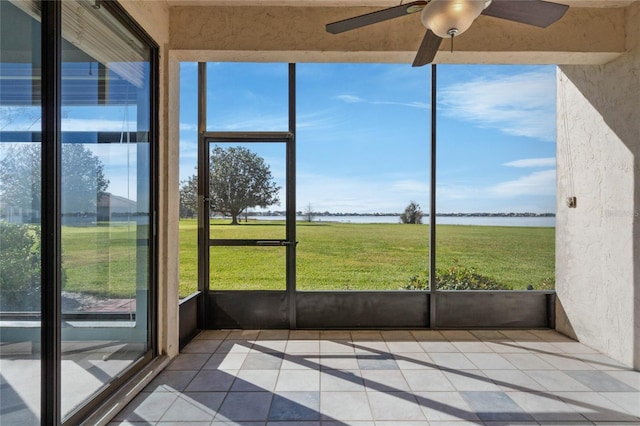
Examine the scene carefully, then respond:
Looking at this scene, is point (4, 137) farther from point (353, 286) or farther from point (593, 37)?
point (593, 37)

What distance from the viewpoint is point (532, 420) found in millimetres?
2098

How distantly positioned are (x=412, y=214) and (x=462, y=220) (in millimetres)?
583

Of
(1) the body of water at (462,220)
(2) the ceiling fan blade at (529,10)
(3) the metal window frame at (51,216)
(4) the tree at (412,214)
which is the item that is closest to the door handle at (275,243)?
(1) the body of water at (462,220)

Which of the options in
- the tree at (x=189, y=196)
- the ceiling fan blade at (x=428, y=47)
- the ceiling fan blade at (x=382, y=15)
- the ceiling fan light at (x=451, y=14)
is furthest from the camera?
the tree at (x=189, y=196)

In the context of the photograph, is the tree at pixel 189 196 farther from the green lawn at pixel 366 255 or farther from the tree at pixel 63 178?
the tree at pixel 63 178

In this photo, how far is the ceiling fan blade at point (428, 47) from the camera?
204cm

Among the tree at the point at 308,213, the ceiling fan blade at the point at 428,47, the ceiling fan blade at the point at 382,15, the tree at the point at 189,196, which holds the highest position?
the ceiling fan blade at the point at 382,15

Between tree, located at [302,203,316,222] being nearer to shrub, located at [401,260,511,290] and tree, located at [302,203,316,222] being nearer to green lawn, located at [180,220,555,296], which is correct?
green lawn, located at [180,220,555,296]

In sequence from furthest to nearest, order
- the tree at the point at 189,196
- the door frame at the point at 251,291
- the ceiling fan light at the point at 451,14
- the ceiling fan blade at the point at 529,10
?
the door frame at the point at 251,291
the tree at the point at 189,196
the ceiling fan blade at the point at 529,10
the ceiling fan light at the point at 451,14

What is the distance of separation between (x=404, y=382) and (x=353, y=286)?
142 cm

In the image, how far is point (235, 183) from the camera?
387cm

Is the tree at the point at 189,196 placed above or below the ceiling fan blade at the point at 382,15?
below

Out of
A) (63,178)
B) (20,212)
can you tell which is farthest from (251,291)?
(20,212)

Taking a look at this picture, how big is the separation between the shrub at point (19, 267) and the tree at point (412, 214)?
3.32 meters
